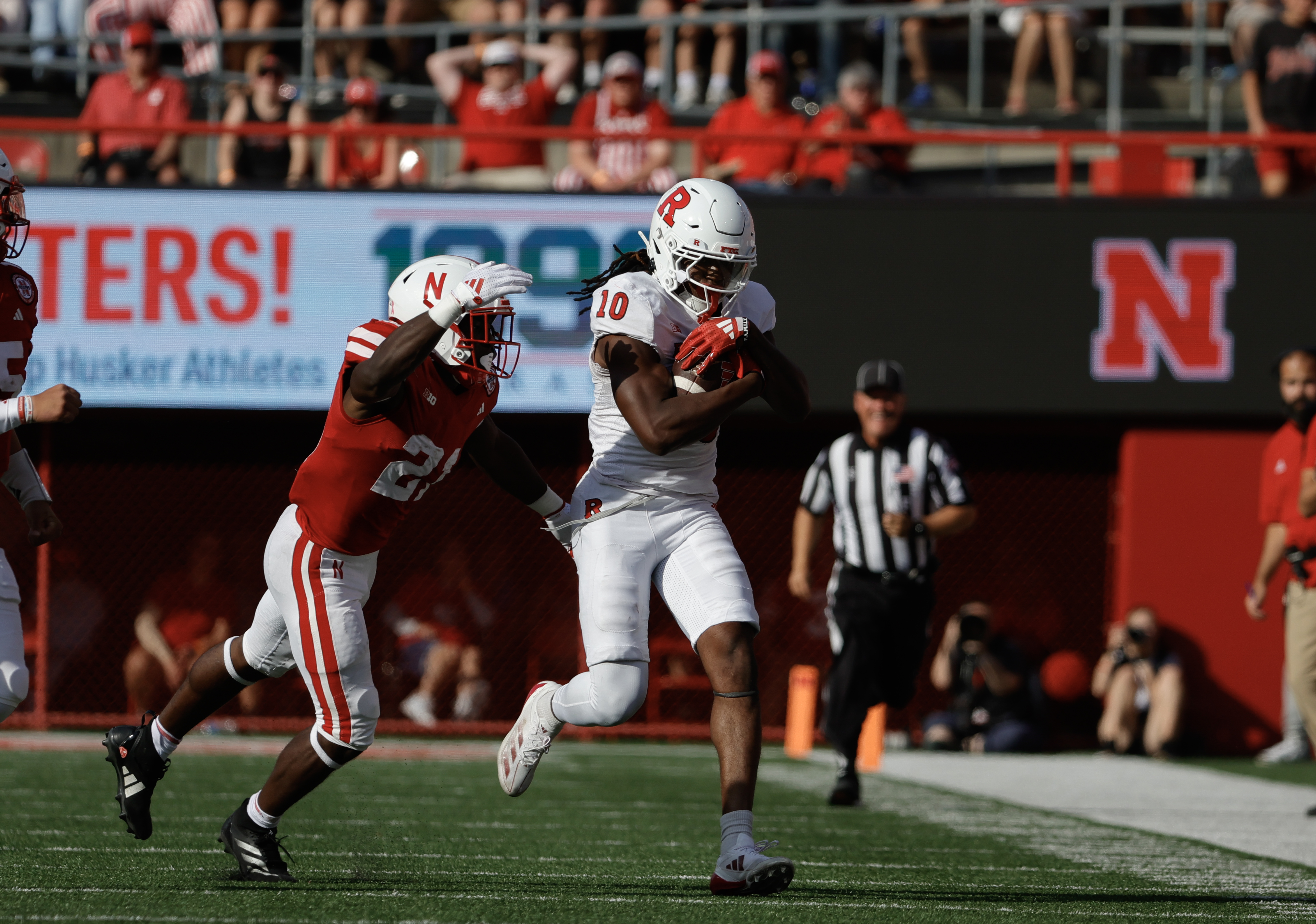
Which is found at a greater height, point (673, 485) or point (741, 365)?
point (741, 365)

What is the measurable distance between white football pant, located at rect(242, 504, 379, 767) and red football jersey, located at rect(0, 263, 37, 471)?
83cm

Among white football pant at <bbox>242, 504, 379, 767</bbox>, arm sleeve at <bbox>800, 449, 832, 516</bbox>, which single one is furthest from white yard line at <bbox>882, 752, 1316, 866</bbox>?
white football pant at <bbox>242, 504, 379, 767</bbox>

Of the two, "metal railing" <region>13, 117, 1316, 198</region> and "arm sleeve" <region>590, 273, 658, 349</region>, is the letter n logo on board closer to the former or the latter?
"metal railing" <region>13, 117, 1316, 198</region>

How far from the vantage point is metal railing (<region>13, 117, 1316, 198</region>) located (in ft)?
34.1

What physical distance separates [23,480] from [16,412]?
0.59 meters

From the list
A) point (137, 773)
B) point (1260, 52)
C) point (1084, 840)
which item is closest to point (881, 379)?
point (1084, 840)

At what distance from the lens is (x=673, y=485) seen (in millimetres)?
4695

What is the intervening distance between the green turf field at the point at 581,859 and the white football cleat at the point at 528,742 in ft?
0.88

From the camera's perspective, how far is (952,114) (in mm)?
13500

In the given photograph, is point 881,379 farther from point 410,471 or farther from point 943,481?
point 410,471

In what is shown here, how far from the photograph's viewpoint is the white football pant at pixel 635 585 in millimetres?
4551

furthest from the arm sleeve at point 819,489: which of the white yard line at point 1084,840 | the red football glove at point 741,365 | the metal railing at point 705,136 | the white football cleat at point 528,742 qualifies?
the red football glove at point 741,365

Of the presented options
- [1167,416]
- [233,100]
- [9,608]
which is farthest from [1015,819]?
[233,100]

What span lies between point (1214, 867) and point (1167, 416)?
5.90 metres
